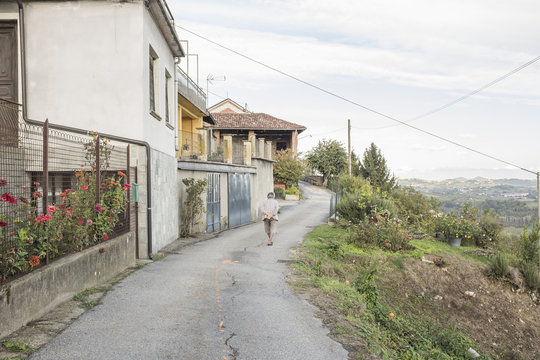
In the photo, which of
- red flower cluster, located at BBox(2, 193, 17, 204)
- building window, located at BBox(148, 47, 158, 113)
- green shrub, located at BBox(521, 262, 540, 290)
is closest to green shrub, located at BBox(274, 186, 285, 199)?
green shrub, located at BBox(521, 262, 540, 290)

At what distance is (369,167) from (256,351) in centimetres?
3675

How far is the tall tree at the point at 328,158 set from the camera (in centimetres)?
4972

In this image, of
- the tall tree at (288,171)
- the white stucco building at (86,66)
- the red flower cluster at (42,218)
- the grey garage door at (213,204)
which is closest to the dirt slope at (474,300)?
the white stucco building at (86,66)

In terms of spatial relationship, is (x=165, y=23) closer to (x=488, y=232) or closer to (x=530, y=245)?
(x=530, y=245)

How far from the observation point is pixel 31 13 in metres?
10.3

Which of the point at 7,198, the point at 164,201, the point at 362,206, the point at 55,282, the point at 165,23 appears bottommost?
the point at 55,282

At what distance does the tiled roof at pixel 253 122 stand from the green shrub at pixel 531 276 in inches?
1287

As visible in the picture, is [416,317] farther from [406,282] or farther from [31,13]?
[31,13]

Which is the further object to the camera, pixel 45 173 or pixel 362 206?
pixel 362 206

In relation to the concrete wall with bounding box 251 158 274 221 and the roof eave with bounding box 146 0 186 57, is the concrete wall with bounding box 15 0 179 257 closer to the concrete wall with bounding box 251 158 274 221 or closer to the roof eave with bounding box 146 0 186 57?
the roof eave with bounding box 146 0 186 57

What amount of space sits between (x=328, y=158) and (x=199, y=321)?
45338 millimetres

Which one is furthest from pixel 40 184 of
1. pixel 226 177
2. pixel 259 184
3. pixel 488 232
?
pixel 488 232

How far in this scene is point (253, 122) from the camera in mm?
46156

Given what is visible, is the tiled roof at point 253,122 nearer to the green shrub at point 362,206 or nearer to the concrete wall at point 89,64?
the green shrub at point 362,206
